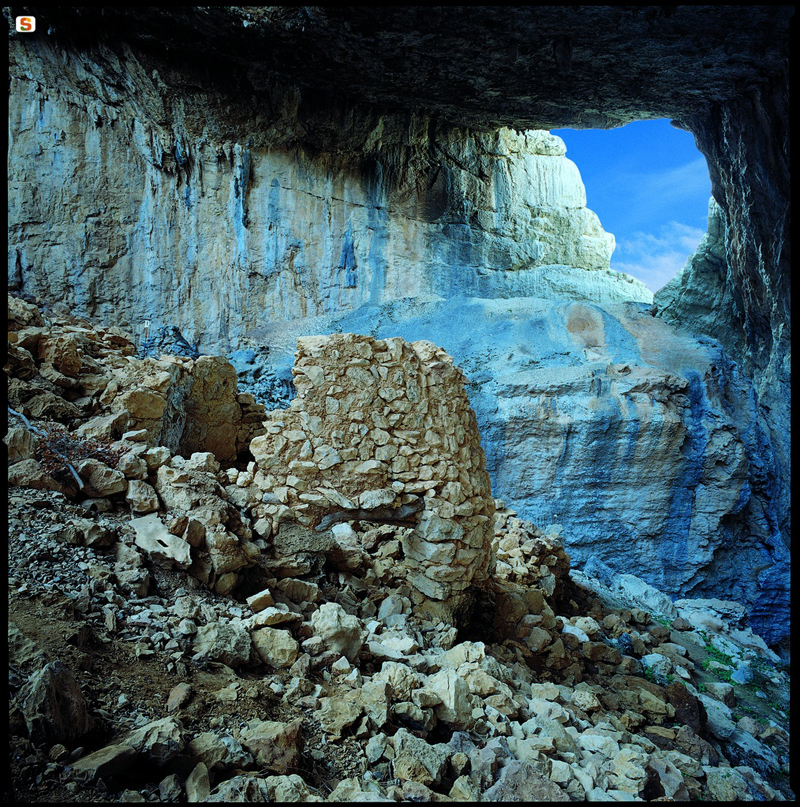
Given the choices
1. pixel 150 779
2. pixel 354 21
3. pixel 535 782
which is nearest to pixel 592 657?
pixel 535 782

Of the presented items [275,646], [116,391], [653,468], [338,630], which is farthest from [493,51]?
[275,646]

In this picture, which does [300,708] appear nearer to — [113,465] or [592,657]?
[113,465]

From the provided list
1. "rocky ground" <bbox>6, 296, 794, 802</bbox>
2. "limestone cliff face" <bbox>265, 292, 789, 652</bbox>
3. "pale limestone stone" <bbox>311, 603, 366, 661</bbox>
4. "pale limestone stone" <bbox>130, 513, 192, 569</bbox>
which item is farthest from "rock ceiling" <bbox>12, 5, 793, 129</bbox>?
"pale limestone stone" <bbox>311, 603, 366, 661</bbox>

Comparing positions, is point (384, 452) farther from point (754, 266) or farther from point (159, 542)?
point (754, 266)

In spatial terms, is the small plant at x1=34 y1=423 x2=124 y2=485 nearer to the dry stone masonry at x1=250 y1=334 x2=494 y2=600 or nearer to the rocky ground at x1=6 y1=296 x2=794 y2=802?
the rocky ground at x1=6 y1=296 x2=794 y2=802

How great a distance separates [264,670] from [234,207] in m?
13.0

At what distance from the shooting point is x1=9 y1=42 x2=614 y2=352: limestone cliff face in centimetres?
1265

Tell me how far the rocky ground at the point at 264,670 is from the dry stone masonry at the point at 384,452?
0.28 metres

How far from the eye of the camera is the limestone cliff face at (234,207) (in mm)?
12648

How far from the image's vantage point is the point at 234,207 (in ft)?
45.9

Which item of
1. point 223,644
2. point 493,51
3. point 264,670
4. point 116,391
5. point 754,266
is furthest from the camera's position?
point 754,266

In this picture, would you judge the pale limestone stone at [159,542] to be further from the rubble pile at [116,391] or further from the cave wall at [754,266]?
the cave wall at [754,266]

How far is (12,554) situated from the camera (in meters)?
3.05

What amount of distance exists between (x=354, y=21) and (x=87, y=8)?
5.63 m
